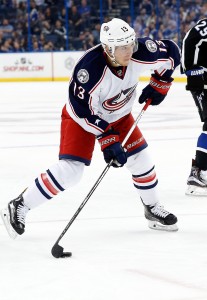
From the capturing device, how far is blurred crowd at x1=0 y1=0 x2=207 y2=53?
1505cm

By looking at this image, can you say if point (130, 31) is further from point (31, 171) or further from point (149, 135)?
point (149, 135)

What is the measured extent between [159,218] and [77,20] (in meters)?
12.7

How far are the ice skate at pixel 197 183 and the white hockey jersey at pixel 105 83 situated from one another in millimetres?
1048

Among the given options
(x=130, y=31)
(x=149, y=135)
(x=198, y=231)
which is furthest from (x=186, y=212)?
(x=149, y=135)

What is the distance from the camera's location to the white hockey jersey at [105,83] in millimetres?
3068

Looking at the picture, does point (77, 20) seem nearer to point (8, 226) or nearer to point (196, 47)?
point (196, 47)

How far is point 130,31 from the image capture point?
10.1ft

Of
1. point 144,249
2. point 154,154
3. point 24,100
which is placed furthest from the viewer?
point 24,100

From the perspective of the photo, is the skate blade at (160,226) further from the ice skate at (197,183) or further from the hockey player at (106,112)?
the ice skate at (197,183)

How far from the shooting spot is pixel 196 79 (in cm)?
431

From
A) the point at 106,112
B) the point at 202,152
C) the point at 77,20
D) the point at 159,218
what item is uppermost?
the point at 106,112

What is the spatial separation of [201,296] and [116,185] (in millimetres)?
2225

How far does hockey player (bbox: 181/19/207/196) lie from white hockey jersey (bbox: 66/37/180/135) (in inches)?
37.2

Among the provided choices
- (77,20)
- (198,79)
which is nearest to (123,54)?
(198,79)
